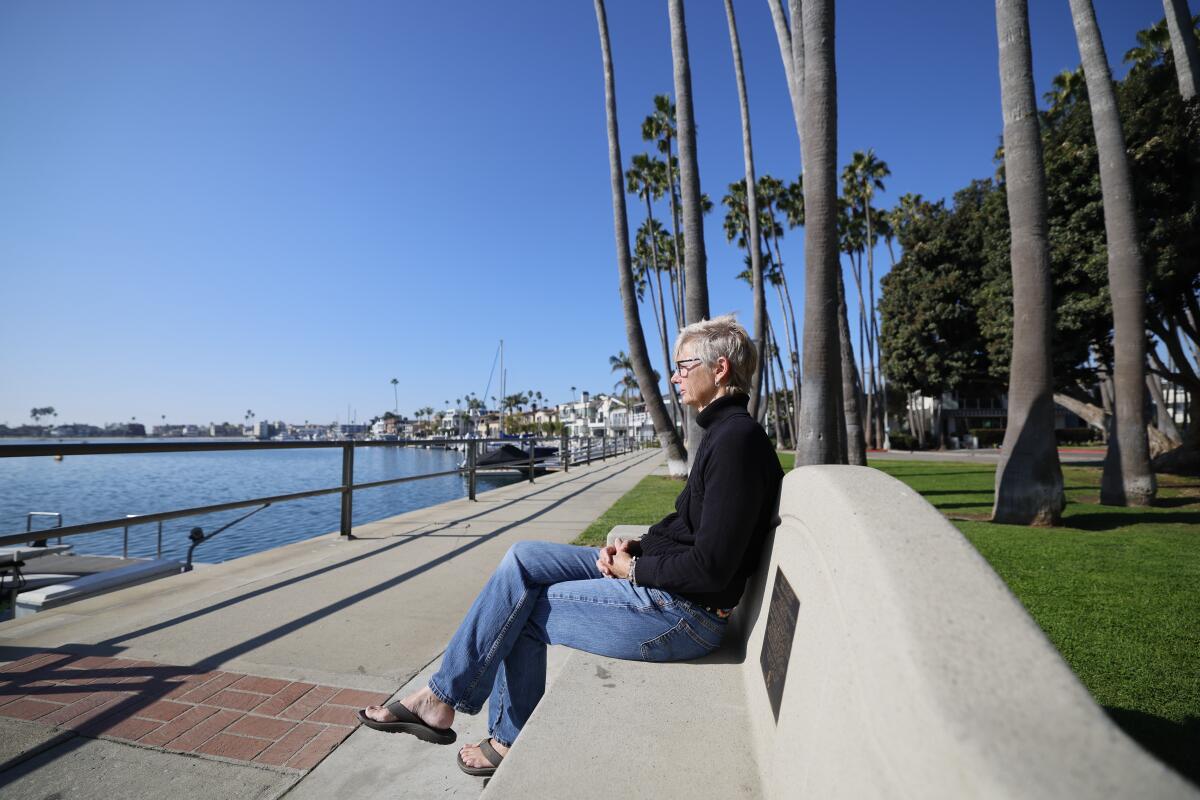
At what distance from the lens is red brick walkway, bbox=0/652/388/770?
2.13 m

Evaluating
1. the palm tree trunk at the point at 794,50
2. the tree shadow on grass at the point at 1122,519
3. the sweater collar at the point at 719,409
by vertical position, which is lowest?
the tree shadow on grass at the point at 1122,519

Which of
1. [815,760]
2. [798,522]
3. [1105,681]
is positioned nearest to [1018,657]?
[815,760]

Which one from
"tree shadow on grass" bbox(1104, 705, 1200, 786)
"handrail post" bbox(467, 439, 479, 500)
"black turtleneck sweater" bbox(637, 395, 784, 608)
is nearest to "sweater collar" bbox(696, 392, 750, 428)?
"black turtleneck sweater" bbox(637, 395, 784, 608)

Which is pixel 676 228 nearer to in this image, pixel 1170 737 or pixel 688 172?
pixel 688 172

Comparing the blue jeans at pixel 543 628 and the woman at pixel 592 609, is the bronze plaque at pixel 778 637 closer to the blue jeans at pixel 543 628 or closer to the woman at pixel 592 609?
the woman at pixel 592 609

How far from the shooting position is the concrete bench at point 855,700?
1.89ft

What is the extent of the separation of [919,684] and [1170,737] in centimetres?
247

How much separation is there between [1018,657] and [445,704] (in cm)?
180

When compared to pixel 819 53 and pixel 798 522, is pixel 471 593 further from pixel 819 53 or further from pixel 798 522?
pixel 819 53

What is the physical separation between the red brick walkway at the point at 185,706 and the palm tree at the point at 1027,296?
301 inches

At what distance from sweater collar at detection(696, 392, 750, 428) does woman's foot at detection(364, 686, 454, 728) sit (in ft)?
4.42

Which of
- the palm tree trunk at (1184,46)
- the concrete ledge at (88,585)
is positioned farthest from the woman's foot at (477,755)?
the palm tree trunk at (1184,46)

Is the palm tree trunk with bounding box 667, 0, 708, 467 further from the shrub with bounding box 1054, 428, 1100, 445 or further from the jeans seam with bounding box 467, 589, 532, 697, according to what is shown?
the shrub with bounding box 1054, 428, 1100, 445

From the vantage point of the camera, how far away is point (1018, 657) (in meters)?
0.67
